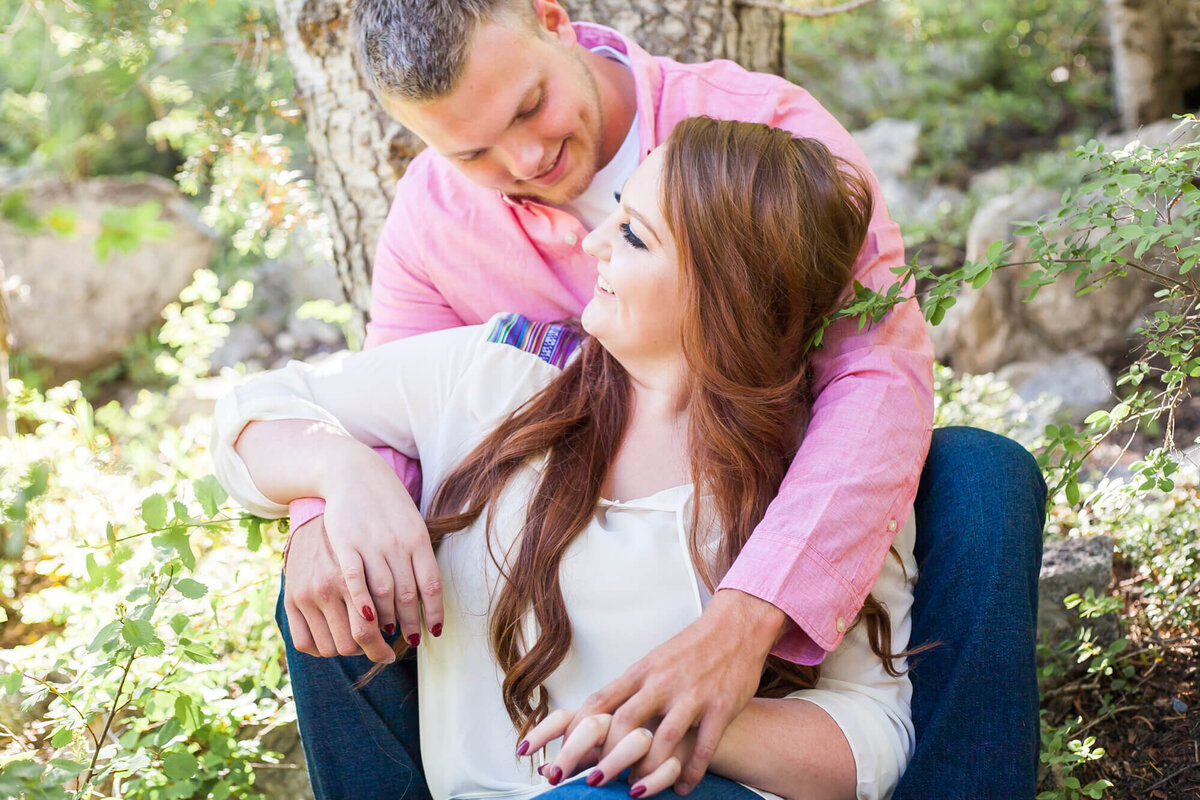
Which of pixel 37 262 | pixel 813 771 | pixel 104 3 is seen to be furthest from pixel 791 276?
pixel 37 262

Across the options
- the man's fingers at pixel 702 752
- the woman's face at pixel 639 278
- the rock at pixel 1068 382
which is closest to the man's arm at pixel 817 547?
the man's fingers at pixel 702 752

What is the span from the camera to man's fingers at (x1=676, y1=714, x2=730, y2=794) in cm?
139

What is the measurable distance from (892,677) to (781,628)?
28 cm

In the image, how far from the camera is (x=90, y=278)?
5.76 metres

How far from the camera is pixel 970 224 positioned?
517 cm

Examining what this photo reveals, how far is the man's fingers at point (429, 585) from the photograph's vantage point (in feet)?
5.23

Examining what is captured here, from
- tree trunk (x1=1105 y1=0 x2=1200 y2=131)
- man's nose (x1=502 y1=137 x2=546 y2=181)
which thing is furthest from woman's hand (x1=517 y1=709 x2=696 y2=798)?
tree trunk (x1=1105 y1=0 x2=1200 y2=131)

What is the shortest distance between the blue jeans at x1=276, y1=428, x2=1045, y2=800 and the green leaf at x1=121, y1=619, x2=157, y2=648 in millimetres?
216

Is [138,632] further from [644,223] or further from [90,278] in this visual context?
[90,278]

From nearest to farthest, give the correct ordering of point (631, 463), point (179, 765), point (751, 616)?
point (751, 616), point (179, 765), point (631, 463)

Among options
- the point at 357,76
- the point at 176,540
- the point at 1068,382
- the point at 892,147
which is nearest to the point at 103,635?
the point at 176,540

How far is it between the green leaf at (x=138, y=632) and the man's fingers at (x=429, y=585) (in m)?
0.48

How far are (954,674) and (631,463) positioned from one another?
0.65 meters

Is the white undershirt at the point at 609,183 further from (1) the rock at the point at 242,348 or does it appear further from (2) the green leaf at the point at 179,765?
(1) the rock at the point at 242,348
